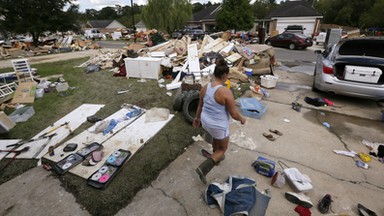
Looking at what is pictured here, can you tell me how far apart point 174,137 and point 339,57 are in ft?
14.3

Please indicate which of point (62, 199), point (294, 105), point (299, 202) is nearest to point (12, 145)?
point (62, 199)

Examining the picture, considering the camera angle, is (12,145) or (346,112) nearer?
(12,145)

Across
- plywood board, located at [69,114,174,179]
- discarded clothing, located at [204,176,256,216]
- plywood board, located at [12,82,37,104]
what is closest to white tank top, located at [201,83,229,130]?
discarded clothing, located at [204,176,256,216]

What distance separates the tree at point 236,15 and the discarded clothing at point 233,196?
909 inches

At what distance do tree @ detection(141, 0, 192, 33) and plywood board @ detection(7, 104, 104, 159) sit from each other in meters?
22.5

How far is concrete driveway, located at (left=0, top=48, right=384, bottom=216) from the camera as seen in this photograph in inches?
83.9

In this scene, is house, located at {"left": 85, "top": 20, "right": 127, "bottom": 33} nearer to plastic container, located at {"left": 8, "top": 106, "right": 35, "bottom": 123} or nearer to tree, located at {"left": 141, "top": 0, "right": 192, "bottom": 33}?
tree, located at {"left": 141, "top": 0, "right": 192, "bottom": 33}

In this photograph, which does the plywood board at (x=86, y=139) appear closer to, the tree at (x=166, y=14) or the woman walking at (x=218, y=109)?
the woman walking at (x=218, y=109)

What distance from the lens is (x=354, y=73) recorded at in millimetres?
4180

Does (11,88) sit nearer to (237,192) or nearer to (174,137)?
(174,137)

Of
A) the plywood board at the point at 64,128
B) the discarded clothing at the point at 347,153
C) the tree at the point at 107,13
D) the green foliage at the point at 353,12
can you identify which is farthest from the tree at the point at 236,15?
the tree at the point at 107,13

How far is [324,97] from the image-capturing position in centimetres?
521

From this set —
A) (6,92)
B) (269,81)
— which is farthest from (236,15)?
(6,92)

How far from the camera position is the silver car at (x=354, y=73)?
404cm
